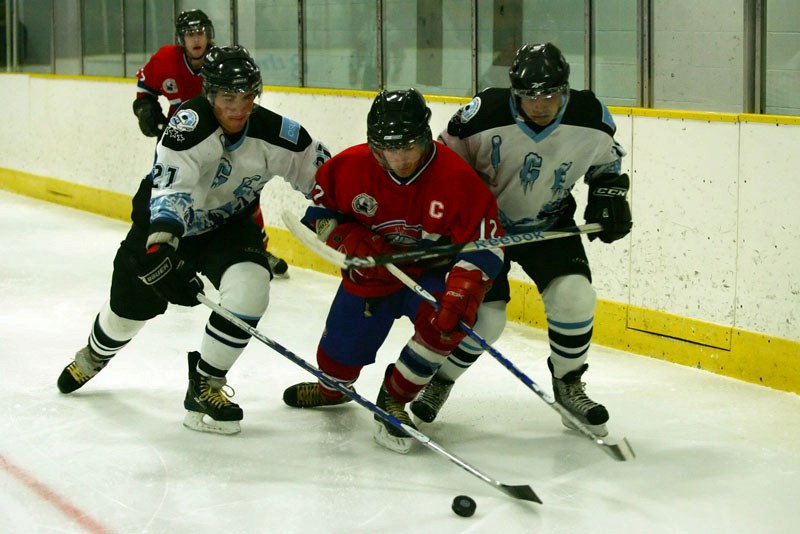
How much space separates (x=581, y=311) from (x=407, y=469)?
0.61 meters

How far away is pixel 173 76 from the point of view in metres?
5.27

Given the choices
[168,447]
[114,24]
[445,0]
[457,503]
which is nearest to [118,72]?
[114,24]

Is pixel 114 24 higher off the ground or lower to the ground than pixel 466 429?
higher

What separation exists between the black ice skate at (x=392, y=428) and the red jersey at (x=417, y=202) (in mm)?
304

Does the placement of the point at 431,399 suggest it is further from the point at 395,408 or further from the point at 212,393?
the point at 212,393

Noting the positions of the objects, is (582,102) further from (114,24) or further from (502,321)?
(114,24)

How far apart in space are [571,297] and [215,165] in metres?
1.00

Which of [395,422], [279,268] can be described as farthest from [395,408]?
[279,268]

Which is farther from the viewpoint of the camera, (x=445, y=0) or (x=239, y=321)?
(x=445, y=0)

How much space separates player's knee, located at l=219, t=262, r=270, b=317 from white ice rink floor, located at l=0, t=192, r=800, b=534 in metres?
0.37

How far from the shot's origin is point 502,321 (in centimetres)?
305

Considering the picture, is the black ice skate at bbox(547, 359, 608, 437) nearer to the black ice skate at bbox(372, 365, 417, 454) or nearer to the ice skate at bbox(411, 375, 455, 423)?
the ice skate at bbox(411, 375, 455, 423)

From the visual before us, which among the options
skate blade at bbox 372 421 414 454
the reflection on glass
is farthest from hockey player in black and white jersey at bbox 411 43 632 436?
the reflection on glass

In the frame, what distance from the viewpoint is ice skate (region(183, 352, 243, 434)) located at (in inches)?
122
